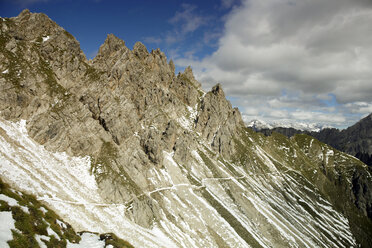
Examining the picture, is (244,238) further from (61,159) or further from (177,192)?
(61,159)

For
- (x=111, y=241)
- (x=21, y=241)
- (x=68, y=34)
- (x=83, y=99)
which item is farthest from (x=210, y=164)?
A: (x=68, y=34)

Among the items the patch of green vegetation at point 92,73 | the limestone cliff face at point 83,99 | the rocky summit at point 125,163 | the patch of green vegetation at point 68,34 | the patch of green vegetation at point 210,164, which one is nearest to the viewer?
the rocky summit at point 125,163

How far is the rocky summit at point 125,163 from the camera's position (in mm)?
68031

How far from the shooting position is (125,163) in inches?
3880

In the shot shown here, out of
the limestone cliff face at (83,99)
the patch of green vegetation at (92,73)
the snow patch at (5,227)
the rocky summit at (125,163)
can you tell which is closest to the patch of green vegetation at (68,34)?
the limestone cliff face at (83,99)

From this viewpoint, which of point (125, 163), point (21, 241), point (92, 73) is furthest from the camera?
point (92, 73)

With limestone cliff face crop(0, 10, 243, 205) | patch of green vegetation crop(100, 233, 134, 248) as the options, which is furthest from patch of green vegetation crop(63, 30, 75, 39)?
patch of green vegetation crop(100, 233, 134, 248)

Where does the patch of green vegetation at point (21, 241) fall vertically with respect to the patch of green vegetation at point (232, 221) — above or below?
above

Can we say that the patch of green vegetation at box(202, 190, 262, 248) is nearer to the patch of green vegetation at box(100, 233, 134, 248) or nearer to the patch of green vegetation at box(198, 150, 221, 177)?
the patch of green vegetation at box(198, 150, 221, 177)

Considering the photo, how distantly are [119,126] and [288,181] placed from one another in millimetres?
156176

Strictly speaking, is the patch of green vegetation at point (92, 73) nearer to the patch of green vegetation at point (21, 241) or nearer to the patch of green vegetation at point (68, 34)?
the patch of green vegetation at point (68, 34)

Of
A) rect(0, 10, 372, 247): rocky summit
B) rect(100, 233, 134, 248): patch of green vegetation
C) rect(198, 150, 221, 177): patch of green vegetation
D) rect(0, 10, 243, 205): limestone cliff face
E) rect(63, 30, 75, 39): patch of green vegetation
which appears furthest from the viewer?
rect(198, 150, 221, 177): patch of green vegetation

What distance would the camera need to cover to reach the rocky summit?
68.0 metres

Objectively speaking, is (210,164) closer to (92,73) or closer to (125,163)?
(125,163)
